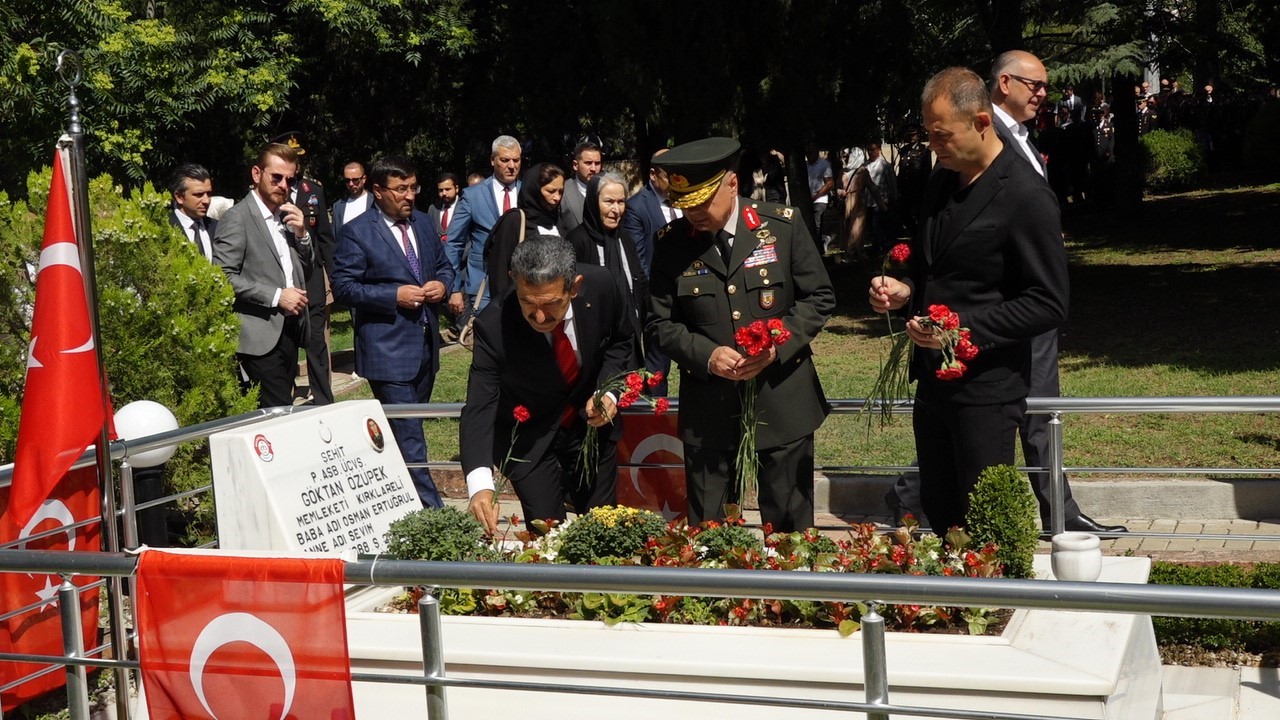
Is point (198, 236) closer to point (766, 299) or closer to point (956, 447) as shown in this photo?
point (766, 299)

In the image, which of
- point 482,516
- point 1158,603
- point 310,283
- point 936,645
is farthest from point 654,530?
point 310,283

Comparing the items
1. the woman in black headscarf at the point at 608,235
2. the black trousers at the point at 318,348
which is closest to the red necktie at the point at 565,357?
the woman in black headscarf at the point at 608,235

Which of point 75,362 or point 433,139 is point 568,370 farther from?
point 433,139

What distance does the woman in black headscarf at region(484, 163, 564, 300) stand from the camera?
26.9 feet

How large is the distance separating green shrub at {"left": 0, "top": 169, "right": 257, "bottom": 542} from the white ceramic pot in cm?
509

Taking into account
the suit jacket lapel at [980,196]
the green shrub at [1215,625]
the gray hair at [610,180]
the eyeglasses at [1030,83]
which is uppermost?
the eyeglasses at [1030,83]

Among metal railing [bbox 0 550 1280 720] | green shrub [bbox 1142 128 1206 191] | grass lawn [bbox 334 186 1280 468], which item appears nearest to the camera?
metal railing [bbox 0 550 1280 720]

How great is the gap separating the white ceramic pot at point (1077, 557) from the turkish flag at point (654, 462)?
246 cm

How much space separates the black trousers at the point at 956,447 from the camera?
5172 millimetres

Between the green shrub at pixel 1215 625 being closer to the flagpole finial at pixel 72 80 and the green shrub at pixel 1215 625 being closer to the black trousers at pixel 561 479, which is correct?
the black trousers at pixel 561 479

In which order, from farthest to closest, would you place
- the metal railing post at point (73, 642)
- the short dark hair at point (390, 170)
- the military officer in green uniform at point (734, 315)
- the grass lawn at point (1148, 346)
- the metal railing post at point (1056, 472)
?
1. the grass lawn at point (1148, 346)
2. the short dark hair at point (390, 170)
3. the metal railing post at point (1056, 472)
4. the military officer in green uniform at point (734, 315)
5. the metal railing post at point (73, 642)

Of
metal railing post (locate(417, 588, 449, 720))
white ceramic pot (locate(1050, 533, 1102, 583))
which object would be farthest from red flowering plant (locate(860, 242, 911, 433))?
metal railing post (locate(417, 588, 449, 720))

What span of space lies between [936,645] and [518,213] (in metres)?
4.70

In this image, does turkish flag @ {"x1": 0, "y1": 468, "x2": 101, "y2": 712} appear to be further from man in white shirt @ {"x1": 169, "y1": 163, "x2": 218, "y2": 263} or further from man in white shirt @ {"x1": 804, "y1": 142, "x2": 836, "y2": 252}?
man in white shirt @ {"x1": 804, "y1": 142, "x2": 836, "y2": 252}
